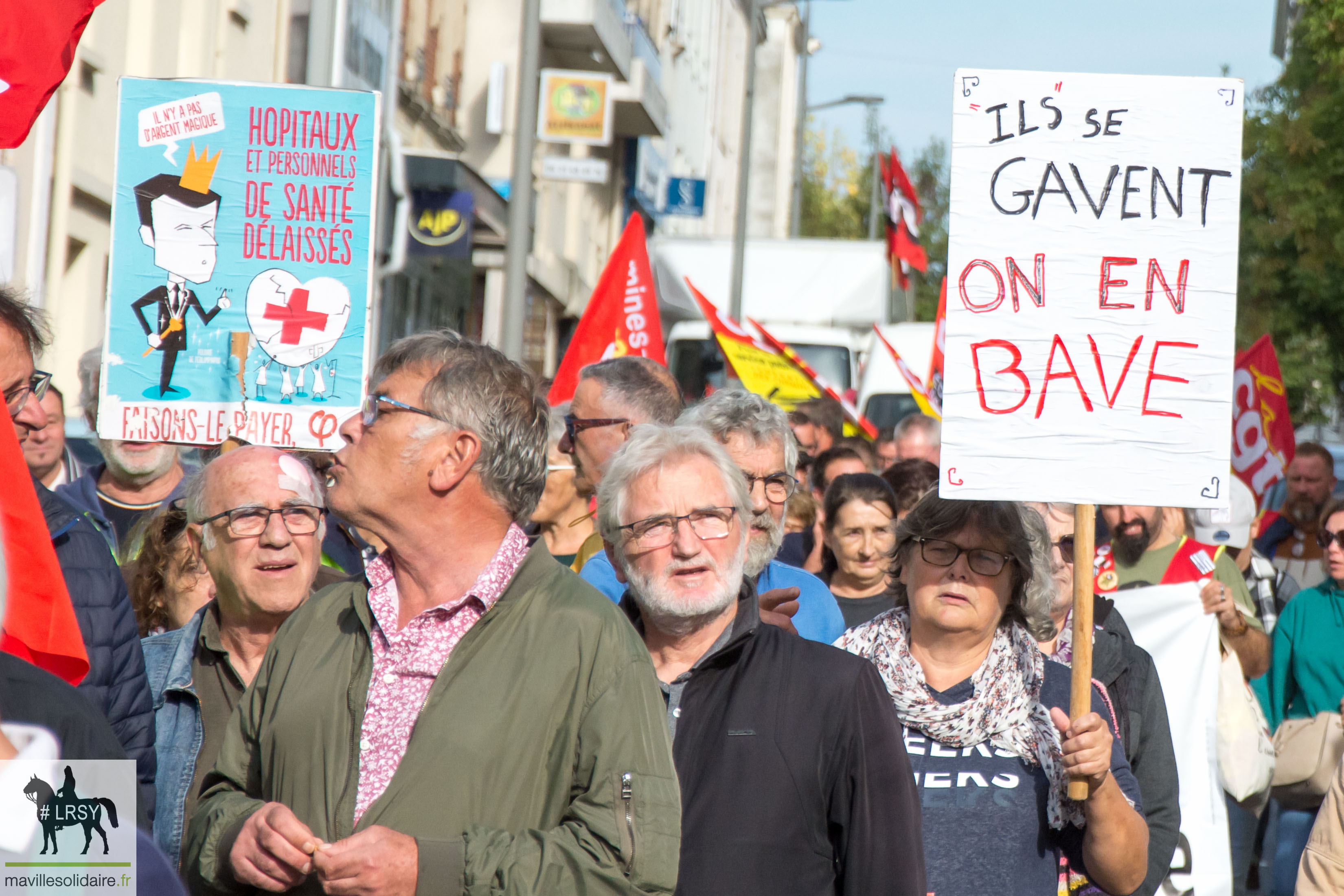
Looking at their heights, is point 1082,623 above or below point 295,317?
below

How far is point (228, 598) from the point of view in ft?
13.2

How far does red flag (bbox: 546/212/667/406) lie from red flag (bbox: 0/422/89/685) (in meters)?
5.97

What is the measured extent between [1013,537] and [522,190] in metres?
7.57

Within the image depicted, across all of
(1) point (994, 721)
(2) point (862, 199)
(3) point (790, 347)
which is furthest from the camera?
(2) point (862, 199)

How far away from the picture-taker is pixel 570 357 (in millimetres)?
8805

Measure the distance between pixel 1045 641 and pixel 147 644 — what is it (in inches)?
84.9

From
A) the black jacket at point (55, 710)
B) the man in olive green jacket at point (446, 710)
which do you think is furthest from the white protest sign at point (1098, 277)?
the black jacket at point (55, 710)

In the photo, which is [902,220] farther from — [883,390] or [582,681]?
[582,681]

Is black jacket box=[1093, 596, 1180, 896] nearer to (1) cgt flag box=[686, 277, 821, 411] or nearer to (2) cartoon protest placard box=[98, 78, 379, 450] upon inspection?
(2) cartoon protest placard box=[98, 78, 379, 450]

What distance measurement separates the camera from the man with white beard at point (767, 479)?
4.41 m

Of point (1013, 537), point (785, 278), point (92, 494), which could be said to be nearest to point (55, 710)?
point (1013, 537)

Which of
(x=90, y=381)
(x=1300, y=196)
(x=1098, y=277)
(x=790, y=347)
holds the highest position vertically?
(x=1300, y=196)

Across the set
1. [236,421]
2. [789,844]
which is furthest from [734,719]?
[236,421]

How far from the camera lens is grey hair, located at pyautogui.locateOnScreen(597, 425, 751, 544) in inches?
139
